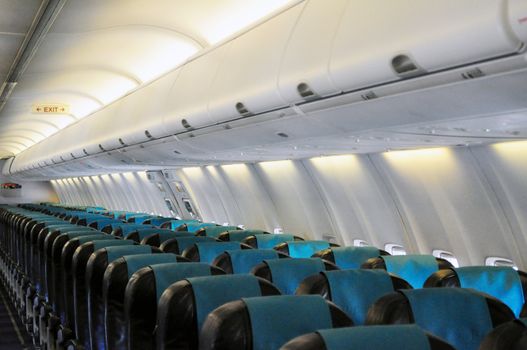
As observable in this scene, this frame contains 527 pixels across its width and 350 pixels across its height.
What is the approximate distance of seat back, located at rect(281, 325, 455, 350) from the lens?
7.39 feet

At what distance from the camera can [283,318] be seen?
2986 millimetres

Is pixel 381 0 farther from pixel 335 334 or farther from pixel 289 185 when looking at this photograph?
pixel 289 185

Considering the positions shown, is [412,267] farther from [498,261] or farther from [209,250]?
[498,261]

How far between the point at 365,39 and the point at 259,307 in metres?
2.06

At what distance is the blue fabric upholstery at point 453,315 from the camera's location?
11.1 ft

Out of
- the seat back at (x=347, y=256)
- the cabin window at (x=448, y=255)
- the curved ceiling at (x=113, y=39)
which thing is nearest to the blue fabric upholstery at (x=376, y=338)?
the seat back at (x=347, y=256)

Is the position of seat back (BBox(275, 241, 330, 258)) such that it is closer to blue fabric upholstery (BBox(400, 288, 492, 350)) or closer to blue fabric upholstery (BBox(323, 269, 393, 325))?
blue fabric upholstery (BBox(323, 269, 393, 325))

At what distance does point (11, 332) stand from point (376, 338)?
8934 millimetres

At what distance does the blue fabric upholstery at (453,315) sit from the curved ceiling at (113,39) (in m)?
3.30

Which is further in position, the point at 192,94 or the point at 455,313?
the point at 192,94

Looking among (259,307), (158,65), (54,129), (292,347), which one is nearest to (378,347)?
(292,347)

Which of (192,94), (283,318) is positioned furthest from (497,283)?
(192,94)

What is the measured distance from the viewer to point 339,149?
27.4ft

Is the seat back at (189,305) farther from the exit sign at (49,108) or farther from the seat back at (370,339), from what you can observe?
the exit sign at (49,108)
